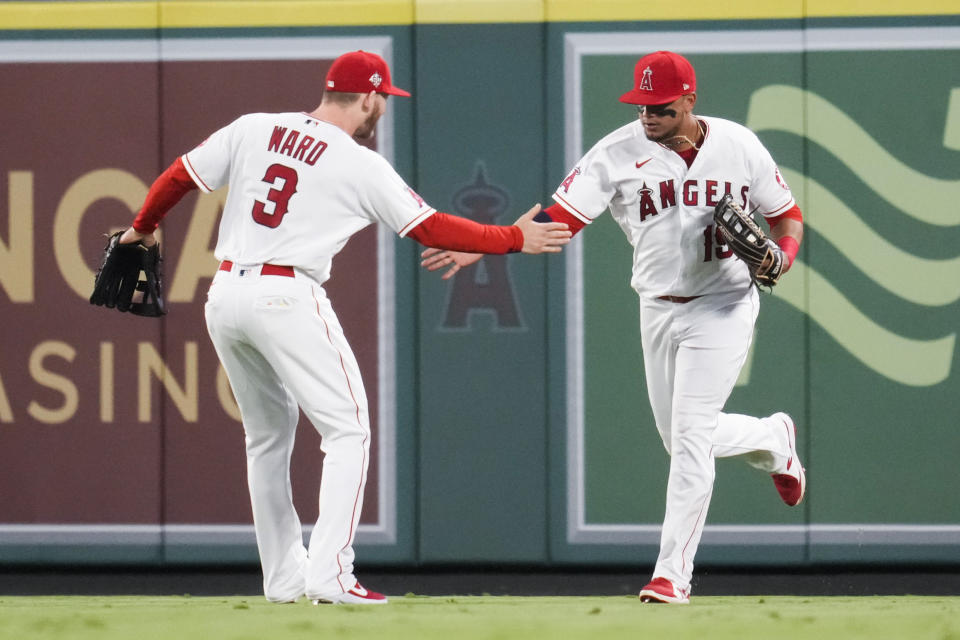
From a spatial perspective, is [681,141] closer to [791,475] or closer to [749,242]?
[749,242]

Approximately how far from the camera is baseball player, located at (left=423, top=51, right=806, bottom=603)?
4.13 m

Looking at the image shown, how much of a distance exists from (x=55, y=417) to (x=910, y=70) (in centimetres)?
433

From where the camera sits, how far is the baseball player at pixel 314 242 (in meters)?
3.66

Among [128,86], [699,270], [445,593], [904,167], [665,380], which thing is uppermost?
[128,86]

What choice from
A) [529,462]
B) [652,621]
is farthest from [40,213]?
[652,621]

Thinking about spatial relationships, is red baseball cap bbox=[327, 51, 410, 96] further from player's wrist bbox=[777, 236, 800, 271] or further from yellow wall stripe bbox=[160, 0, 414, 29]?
yellow wall stripe bbox=[160, 0, 414, 29]

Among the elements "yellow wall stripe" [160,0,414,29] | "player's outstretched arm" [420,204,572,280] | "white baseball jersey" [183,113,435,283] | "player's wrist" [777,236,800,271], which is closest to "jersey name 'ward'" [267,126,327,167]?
"white baseball jersey" [183,113,435,283]

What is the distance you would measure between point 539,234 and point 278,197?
855 millimetres

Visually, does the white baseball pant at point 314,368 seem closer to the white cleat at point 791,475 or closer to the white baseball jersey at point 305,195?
the white baseball jersey at point 305,195

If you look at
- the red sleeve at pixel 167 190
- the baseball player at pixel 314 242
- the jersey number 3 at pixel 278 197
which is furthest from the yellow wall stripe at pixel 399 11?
the jersey number 3 at pixel 278 197

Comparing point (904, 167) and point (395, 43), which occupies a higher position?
point (395, 43)

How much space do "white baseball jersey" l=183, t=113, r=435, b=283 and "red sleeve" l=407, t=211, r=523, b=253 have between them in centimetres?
4

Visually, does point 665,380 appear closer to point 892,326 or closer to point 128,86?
point 892,326

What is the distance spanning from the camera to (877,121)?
5590mm
